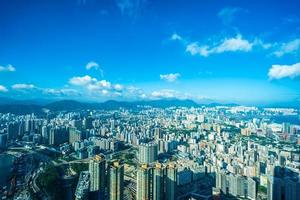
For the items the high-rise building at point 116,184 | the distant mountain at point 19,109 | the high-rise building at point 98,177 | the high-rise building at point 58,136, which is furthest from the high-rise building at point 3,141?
the distant mountain at point 19,109

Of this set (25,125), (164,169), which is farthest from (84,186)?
(25,125)

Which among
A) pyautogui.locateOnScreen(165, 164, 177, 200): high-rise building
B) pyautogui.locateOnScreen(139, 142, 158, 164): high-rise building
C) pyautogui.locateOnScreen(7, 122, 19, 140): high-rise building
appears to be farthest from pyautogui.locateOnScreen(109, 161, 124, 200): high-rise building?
pyautogui.locateOnScreen(7, 122, 19, 140): high-rise building

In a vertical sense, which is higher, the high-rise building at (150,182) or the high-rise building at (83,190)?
the high-rise building at (150,182)

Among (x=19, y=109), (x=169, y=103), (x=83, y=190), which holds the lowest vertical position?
(x=83, y=190)

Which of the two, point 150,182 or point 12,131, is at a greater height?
point 12,131

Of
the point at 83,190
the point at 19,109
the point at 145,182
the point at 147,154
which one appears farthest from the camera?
the point at 19,109

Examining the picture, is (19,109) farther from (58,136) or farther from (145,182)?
(145,182)

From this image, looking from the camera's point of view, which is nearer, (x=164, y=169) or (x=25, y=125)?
(x=164, y=169)

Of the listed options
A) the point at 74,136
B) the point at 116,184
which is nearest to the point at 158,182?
the point at 116,184

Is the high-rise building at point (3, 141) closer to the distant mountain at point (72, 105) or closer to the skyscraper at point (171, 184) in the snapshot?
the skyscraper at point (171, 184)

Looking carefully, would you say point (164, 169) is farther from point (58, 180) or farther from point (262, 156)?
point (262, 156)

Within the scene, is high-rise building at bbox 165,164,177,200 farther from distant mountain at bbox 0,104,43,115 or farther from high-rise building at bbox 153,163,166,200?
distant mountain at bbox 0,104,43,115
